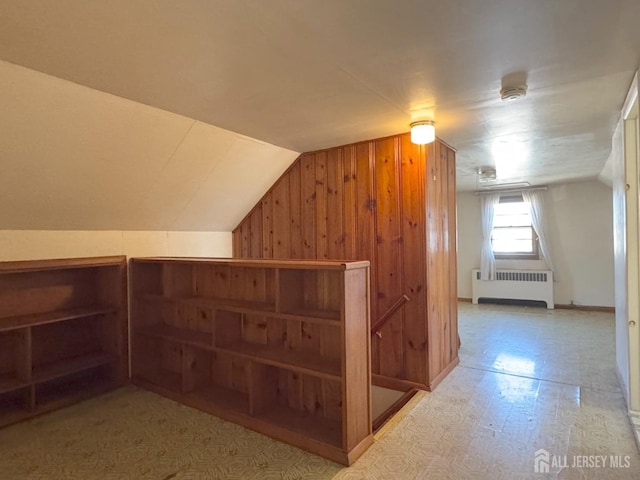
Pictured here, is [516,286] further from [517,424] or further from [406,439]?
[406,439]

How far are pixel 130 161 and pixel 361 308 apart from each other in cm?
207

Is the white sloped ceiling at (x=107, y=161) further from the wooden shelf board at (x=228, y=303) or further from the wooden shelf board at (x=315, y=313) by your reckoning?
the wooden shelf board at (x=315, y=313)

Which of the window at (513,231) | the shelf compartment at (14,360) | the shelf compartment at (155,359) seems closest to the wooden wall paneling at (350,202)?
the shelf compartment at (155,359)

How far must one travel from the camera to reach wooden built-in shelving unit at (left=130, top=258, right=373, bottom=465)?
2320 mm

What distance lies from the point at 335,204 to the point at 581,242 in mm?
5224

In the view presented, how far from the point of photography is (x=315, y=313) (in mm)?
2502

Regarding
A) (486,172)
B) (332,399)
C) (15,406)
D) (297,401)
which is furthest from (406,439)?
(486,172)

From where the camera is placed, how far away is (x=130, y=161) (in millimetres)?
2822

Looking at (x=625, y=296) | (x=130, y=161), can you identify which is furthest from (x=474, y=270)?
(x=130, y=161)

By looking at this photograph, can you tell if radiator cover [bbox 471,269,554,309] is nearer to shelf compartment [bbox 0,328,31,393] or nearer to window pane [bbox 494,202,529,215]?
window pane [bbox 494,202,529,215]

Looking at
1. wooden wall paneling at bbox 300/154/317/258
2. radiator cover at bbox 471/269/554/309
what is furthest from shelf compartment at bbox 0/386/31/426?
radiator cover at bbox 471/269/554/309

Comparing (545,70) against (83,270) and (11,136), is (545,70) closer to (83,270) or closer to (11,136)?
(11,136)

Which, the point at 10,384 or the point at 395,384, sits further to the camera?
the point at 395,384

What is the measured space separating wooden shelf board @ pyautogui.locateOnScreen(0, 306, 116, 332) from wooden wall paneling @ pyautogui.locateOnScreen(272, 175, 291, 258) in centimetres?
176
